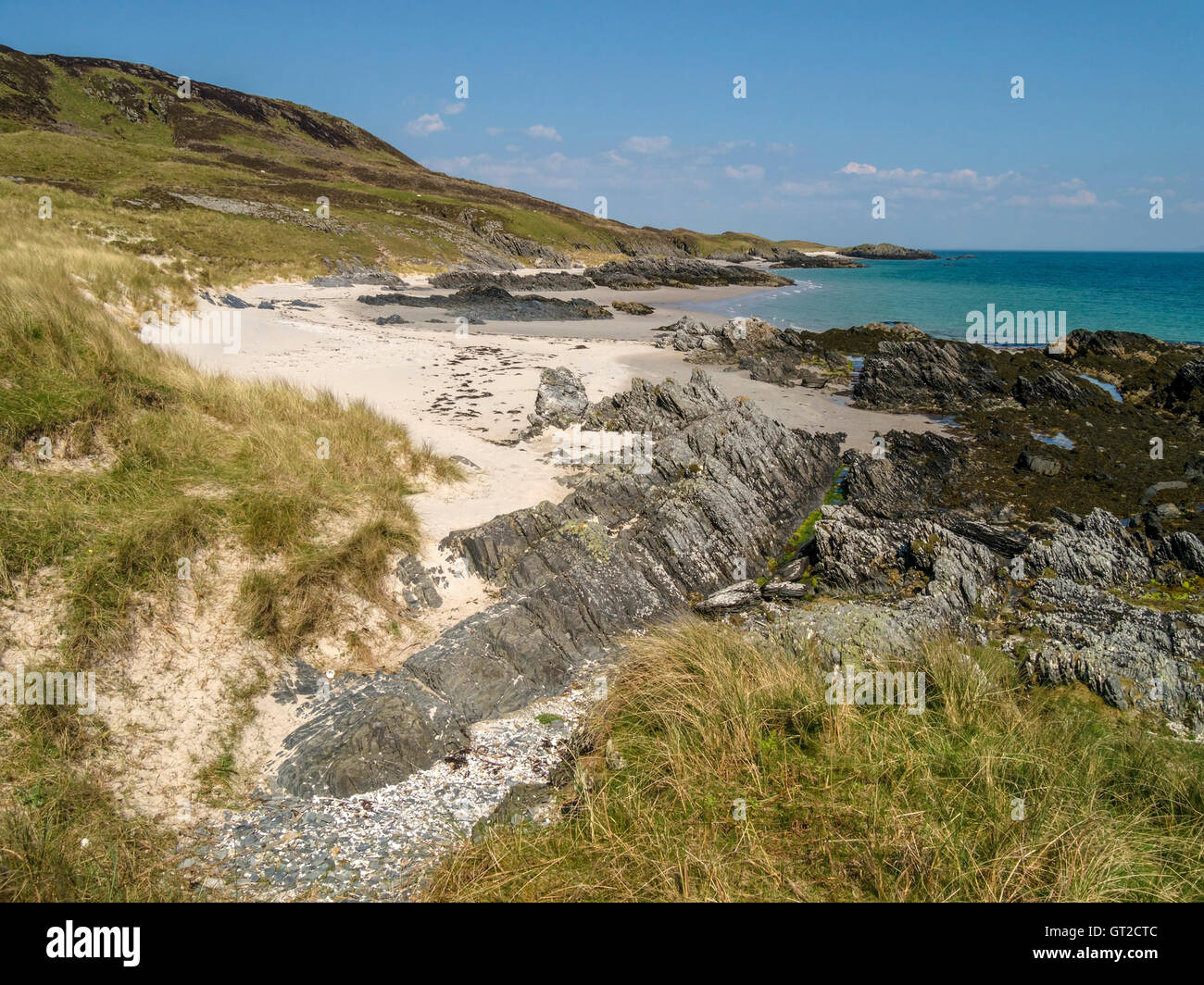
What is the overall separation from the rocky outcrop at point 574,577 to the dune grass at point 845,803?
1.93m

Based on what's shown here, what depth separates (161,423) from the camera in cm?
898

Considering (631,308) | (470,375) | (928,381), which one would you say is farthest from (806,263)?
(470,375)

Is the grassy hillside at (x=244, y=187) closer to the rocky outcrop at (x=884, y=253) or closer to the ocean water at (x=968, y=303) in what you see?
the ocean water at (x=968, y=303)

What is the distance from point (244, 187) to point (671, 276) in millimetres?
42358

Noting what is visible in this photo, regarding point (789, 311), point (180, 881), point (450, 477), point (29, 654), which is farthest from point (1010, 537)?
point (789, 311)

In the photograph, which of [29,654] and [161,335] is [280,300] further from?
[29,654]

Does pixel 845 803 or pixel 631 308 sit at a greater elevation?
pixel 631 308

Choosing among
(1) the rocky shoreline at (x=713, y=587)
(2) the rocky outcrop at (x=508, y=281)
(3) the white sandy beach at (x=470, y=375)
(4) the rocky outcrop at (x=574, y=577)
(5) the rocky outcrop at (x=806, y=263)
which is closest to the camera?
(1) the rocky shoreline at (x=713, y=587)

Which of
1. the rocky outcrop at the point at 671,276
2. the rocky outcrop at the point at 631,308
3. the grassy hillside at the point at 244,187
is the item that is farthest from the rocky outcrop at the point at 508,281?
the rocky outcrop at the point at 631,308

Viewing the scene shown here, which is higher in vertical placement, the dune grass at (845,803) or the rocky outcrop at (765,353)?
the rocky outcrop at (765,353)

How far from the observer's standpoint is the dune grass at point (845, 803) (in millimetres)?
3762

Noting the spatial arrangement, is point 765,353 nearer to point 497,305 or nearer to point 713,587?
point 497,305

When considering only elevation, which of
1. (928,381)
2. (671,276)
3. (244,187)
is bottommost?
(928,381)

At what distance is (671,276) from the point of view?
71.8 m
